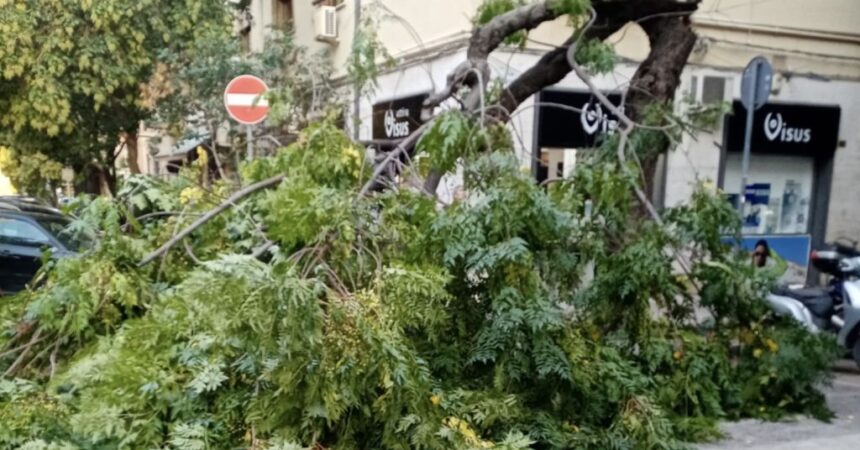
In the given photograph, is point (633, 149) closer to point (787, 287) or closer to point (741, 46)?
point (787, 287)

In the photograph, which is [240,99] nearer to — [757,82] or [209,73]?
[209,73]

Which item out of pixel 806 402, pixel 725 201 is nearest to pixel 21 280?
pixel 725 201

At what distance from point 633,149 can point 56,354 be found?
4.22 meters

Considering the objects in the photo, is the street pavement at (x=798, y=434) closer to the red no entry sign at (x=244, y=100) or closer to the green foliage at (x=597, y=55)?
the green foliage at (x=597, y=55)

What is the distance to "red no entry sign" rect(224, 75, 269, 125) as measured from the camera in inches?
268

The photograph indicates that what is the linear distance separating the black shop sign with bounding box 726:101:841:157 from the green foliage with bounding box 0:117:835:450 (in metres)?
6.83

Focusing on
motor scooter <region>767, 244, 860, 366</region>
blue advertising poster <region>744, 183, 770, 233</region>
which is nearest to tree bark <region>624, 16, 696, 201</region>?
motor scooter <region>767, 244, 860, 366</region>

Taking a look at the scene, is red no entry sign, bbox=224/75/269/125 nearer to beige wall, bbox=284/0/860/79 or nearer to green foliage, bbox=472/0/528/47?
green foliage, bbox=472/0/528/47

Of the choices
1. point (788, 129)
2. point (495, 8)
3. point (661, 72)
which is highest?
point (495, 8)

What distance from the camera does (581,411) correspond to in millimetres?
4141

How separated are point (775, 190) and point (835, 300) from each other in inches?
219

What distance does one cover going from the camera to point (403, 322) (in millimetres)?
3246

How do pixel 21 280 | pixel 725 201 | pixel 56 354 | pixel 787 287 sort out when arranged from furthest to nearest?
pixel 21 280 < pixel 787 287 < pixel 725 201 < pixel 56 354

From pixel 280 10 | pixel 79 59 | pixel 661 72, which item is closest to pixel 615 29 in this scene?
pixel 661 72
